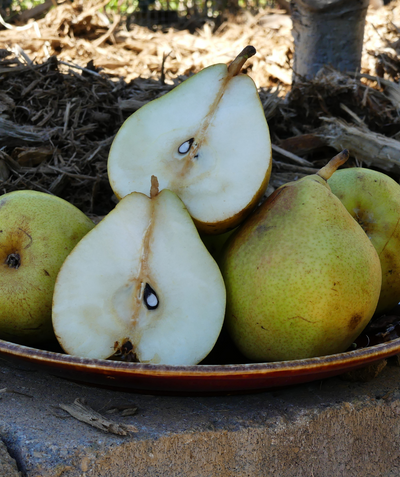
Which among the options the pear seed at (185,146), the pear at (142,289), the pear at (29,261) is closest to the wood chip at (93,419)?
the pear at (142,289)

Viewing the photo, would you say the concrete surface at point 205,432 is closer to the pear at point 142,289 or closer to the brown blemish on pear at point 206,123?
the pear at point 142,289

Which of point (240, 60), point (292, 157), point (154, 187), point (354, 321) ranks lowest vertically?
point (292, 157)

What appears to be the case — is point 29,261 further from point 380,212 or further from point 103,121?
point 103,121

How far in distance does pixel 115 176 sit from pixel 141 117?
0.53 ft

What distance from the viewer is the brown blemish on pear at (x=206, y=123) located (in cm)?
122

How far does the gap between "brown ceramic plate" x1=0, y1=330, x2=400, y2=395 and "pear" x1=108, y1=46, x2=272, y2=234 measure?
1.15ft

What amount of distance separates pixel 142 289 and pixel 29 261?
293mm

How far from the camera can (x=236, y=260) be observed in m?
1.17

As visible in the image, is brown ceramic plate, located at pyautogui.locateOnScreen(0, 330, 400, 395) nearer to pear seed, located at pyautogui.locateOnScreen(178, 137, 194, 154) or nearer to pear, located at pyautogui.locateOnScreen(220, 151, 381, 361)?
pear, located at pyautogui.locateOnScreen(220, 151, 381, 361)

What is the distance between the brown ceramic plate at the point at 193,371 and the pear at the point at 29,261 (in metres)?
0.17

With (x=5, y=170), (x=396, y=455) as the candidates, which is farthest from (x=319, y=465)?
(x=5, y=170)

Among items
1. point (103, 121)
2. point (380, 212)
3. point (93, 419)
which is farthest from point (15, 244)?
point (103, 121)

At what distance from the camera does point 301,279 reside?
1.08 meters

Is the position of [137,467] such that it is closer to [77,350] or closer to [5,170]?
[77,350]
